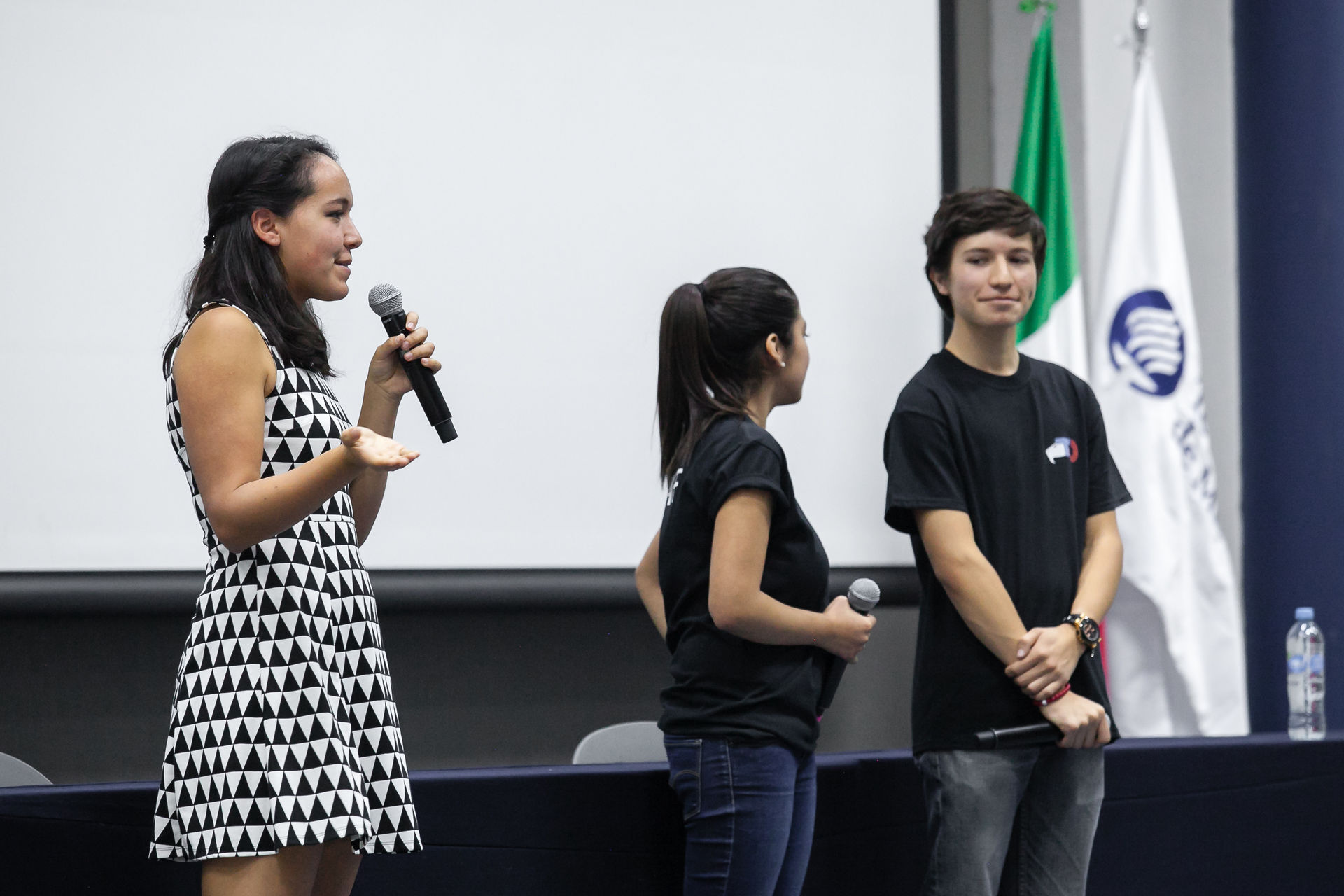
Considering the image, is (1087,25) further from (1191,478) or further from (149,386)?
(149,386)

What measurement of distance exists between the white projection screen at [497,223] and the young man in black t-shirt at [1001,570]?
3.55 ft

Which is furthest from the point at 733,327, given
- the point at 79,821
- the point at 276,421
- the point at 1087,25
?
the point at 1087,25

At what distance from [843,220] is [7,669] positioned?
2087 mm

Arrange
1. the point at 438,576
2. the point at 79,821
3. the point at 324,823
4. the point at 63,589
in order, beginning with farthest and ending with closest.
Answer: the point at 438,576 < the point at 63,589 < the point at 79,821 < the point at 324,823

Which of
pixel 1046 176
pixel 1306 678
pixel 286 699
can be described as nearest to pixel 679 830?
pixel 286 699

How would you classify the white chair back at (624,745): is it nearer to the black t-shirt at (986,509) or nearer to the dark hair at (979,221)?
the black t-shirt at (986,509)

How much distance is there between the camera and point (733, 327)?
170 cm

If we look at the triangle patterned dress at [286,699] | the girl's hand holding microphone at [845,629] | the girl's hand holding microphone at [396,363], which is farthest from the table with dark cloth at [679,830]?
the girl's hand holding microphone at [396,363]

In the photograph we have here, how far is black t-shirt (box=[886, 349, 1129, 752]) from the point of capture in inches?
67.5

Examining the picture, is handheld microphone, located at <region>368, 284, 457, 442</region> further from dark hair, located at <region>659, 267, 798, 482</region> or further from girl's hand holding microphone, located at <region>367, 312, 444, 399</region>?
dark hair, located at <region>659, 267, 798, 482</region>

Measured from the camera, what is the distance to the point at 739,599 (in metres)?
1.56

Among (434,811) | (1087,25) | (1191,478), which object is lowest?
(434,811)

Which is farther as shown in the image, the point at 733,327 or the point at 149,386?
the point at 149,386

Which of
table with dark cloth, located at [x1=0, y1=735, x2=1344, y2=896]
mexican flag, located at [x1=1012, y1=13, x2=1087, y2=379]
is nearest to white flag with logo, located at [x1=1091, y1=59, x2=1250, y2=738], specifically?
mexican flag, located at [x1=1012, y1=13, x2=1087, y2=379]
